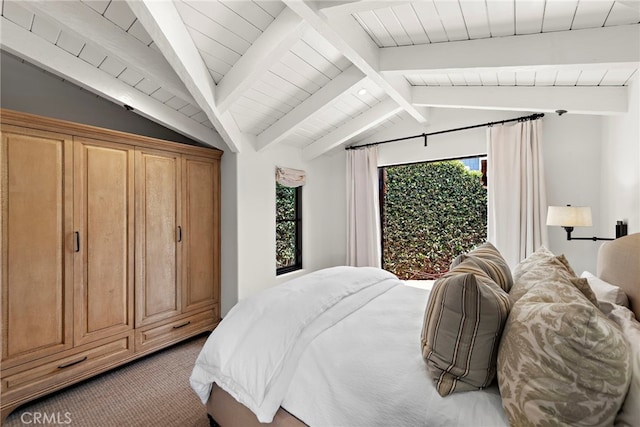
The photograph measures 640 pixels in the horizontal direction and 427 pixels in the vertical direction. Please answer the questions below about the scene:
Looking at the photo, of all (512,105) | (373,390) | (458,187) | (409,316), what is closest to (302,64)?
(512,105)

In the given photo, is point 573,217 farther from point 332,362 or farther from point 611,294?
Answer: point 332,362

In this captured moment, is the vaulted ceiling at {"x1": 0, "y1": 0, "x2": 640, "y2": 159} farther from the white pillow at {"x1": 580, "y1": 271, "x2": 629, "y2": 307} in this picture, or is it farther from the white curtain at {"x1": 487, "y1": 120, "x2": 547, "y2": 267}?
the white pillow at {"x1": 580, "y1": 271, "x2": 629, "y2": 307}

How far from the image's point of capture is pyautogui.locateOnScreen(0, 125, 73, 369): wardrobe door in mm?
1970

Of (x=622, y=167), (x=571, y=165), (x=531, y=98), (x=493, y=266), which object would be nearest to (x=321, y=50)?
(x=531, y=98)

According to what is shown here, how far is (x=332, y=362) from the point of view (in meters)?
1.30

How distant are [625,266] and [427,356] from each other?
1173 millimetres

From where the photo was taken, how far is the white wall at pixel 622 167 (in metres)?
2.06

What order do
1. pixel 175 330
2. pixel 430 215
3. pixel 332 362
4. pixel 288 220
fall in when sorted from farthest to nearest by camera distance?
pixel 430 215 < pixel 288 220 < pixel 175 330 < pixel 332 362

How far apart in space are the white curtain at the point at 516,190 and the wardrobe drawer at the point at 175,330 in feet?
10.5

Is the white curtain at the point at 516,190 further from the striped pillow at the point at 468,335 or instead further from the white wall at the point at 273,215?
the striped pillow at the point at 468,335

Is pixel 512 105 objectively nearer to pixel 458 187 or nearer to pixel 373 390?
pixel 458 187

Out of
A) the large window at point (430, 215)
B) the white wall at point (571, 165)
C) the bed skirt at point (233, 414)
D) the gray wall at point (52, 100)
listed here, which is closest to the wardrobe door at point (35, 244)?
the gray wall at point (52, 100)

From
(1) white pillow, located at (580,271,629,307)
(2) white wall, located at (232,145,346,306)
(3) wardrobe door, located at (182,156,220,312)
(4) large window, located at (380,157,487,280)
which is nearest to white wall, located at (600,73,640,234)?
(1) white pillow, located at (580,271,629,307)

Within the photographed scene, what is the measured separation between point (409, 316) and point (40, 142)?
2.72 metres
